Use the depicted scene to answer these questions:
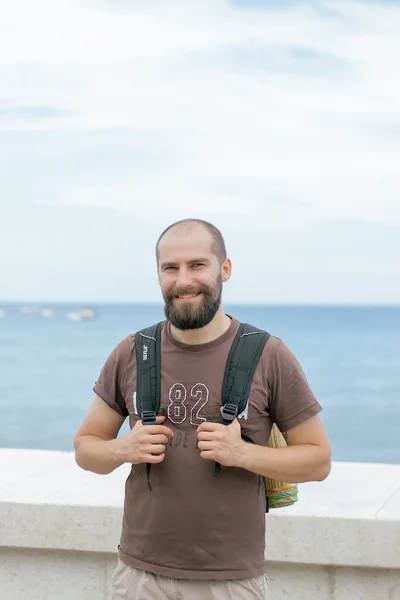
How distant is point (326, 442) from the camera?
299 centimetres

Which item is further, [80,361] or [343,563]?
[80,361]

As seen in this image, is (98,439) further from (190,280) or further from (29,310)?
(29,310)

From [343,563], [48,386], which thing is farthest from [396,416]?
[343,563]

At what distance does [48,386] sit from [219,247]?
59893mm

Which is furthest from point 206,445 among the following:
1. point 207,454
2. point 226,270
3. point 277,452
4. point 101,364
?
point 101,364

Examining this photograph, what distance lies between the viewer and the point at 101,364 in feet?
221

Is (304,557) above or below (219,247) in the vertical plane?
below

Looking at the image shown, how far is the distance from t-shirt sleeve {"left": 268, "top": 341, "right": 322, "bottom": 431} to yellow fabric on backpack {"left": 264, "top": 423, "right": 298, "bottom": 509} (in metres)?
0.07

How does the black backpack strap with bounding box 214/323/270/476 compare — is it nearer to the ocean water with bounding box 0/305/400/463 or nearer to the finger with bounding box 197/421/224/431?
the finger with bounding box 197/421/224/431

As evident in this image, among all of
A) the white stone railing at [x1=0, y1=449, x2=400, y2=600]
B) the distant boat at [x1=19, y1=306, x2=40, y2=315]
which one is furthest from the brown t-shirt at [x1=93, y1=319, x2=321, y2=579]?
the distant boat at [x1=19, y1=306, x2=40, y2=315]

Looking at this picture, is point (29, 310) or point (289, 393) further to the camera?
point (29, 310)

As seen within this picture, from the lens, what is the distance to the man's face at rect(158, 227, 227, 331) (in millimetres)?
2926

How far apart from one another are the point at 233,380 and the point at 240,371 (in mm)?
36

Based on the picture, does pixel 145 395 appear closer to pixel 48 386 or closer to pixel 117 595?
pixel 117 595
